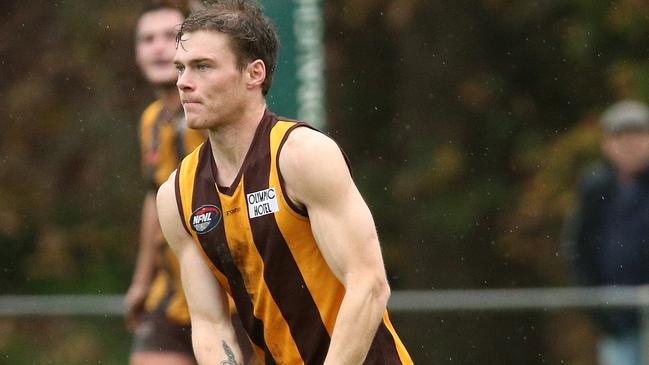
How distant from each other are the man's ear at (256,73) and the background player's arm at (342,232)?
352 millimetres

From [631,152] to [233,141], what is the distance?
4.98m

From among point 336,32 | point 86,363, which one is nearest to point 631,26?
point 336,32

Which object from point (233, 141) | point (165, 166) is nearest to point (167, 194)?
point (233, 141)

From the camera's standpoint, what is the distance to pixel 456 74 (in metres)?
15.6

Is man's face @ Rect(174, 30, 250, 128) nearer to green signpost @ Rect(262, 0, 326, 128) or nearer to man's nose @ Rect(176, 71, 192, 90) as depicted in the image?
man's nose @ Rect(176, 71, 192, 90)

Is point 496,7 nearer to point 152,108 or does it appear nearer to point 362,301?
point 152,108

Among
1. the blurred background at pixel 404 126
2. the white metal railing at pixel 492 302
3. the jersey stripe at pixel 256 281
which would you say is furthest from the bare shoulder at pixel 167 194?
the blurred background at pixel 404 126

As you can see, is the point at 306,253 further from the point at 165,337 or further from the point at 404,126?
the point at 404,126

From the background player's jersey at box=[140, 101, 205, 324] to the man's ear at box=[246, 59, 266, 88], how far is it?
2.11m

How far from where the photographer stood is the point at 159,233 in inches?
308

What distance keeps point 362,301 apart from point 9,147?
12529 mm

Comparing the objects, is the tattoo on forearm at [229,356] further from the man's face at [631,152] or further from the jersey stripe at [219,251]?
the man's face at [631,152]

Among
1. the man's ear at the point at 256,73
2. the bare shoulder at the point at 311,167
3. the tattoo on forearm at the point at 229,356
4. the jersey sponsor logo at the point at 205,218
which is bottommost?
the tattoo on forearm at the point at 229,356

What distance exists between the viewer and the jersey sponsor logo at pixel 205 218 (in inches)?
206
